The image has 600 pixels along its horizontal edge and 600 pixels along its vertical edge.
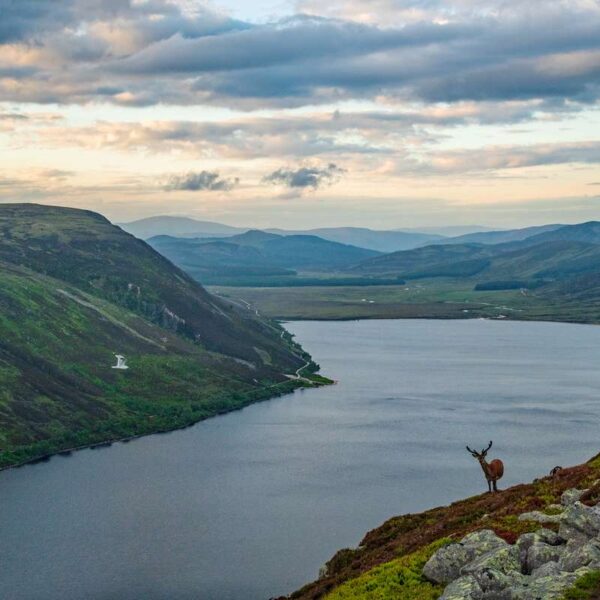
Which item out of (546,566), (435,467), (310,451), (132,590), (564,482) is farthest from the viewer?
(310,451)

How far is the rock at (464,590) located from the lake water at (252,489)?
151ft

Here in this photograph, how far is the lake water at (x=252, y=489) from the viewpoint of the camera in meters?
89.7

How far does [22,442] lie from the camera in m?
153

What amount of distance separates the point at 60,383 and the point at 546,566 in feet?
527

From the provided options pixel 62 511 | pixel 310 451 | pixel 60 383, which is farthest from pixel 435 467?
pixel 60 383

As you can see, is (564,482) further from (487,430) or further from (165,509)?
(487,430)

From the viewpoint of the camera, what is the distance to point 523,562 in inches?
1567

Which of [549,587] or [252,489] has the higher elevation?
[549,587]

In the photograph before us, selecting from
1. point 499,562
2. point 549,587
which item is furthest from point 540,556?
point 549,587

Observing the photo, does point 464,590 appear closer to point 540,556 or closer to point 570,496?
point 540,556

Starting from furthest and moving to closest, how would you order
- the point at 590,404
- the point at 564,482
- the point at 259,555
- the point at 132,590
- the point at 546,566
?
the point at 590,404 < the point at 259,555 < the point at 132,590 < the point at 564,482 < the point at 546,566

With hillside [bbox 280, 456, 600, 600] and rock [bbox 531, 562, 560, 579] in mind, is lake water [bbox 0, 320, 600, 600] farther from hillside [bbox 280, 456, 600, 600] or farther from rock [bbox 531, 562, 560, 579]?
rock [bbox 531, 562, 560, 579]

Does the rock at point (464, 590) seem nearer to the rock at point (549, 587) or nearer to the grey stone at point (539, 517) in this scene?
the rock at point (549, 587)

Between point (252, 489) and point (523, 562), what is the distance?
3338 inches
